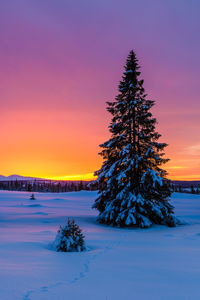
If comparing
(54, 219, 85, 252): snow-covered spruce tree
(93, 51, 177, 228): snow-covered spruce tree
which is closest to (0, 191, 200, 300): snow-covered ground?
(54, 219, 85, 252): snow-covered spruce tree

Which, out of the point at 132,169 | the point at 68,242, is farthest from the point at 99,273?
the point at 132,169

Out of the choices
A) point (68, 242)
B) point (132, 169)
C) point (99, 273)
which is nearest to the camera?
point (99, 273)

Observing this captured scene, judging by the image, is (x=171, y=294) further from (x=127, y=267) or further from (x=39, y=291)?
(x=39, y=291)

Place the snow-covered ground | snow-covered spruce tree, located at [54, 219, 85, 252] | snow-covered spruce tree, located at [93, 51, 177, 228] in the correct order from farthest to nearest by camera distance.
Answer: snow-covered spruce tree, located at [93, 51, 177, 228], snow-covered spruce tree, located at [54, 219, 85, 252], the snow-covered ground

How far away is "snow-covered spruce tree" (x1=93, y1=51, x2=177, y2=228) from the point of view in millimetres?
14180

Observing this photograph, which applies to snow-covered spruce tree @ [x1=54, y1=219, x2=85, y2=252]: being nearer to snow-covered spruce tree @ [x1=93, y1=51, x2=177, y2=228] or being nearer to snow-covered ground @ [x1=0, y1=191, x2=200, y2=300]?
snow-covered ground @ [x1=0, y1=191, x2=200, y2=300]

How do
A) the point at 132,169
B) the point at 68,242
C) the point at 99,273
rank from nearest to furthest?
the point at 99,273
the point at 68,242
the point at 132,169

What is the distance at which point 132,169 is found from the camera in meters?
15.1

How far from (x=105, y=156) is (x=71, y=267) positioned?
1064 cm

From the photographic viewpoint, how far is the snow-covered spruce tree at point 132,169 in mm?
14180

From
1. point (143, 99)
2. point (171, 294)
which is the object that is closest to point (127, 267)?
point (171, 294)

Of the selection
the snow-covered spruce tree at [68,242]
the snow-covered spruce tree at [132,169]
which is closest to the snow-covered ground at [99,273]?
the snow-covered spruce tree at [68,242]

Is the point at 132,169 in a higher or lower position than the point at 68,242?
higher

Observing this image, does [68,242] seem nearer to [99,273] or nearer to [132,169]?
[99,273]
